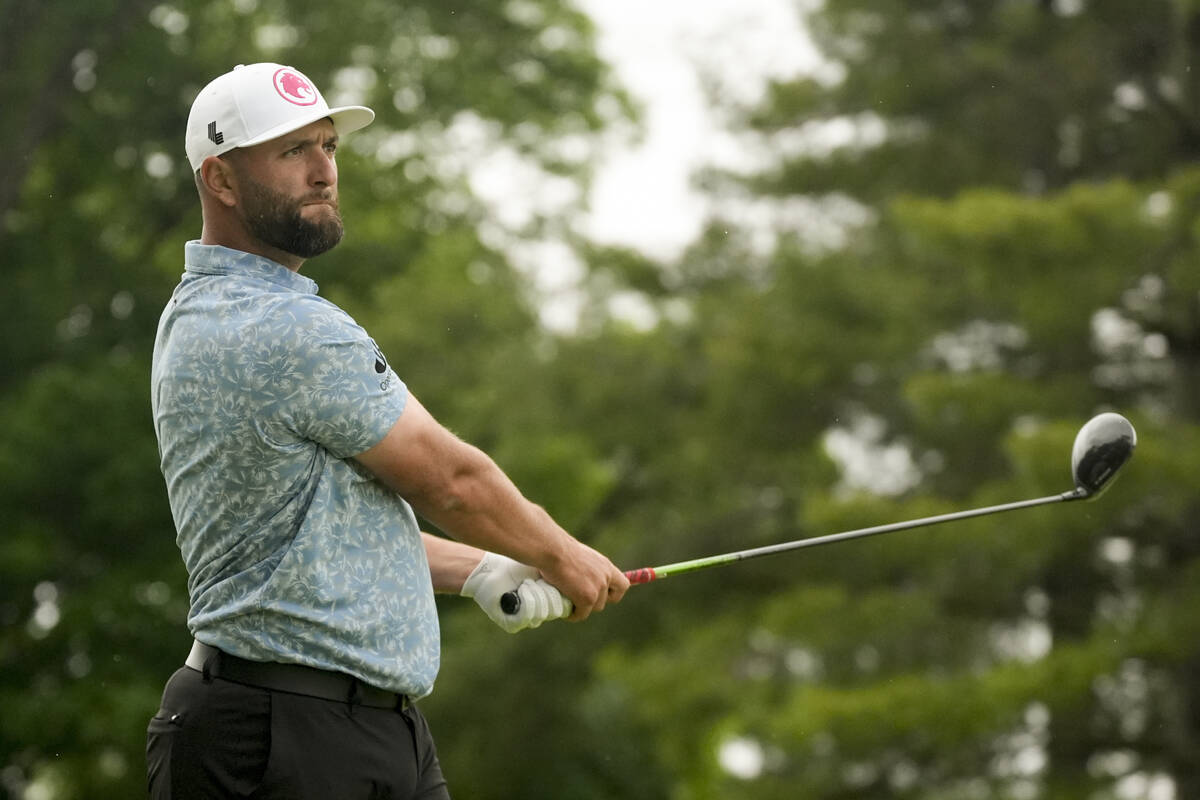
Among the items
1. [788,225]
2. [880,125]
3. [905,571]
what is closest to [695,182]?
[788,225]

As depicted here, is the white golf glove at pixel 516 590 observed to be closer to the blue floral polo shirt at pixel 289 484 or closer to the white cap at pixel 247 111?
the blue floral polo shirt at pixel 289 484

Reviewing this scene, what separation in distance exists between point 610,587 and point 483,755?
14853 millimetres

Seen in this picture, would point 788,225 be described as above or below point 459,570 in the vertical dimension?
below

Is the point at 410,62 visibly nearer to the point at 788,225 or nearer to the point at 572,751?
the point at 788,225

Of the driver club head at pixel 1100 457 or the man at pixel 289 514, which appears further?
the driver club head at pixel 1100 457

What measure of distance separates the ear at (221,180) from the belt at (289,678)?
787 mm

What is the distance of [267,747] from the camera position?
120 inches

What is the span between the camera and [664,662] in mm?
14516

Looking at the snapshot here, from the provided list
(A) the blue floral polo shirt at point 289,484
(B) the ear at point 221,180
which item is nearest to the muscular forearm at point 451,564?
(A) the blue floral polo shirt at point 289,484

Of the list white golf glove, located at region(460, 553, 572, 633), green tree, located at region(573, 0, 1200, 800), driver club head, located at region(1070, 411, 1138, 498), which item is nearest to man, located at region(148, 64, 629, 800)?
white golf glove, located at region(460, 553, 572, 633)

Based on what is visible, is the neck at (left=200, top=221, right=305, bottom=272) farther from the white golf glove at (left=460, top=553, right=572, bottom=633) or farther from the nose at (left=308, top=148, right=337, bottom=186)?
the white golf glove at (left=460, top=553, right=572, bottom=633)

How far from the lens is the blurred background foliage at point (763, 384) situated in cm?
1250

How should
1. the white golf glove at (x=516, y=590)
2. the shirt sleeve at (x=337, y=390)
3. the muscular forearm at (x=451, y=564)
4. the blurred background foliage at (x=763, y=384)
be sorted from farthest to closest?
1. the blurred background foliage at (x=763, y=384)
2. the muscular forearm at (x=451, y=564)
3. the white golf glove at (x=516, y=590)
4. the shirt sleeve at (x=337, y=390)

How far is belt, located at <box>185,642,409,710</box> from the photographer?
304 centimetres
